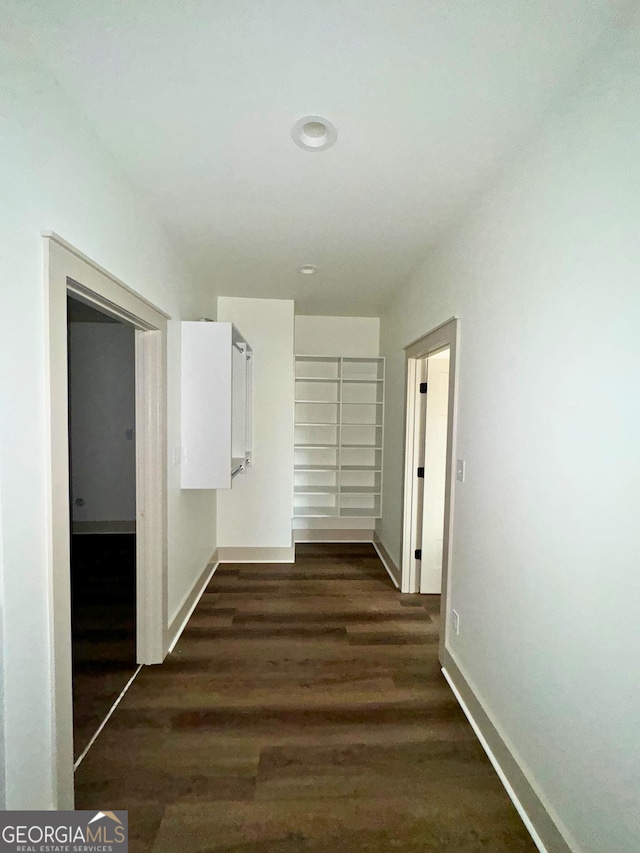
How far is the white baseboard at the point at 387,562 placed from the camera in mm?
3406

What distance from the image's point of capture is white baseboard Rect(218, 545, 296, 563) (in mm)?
3764

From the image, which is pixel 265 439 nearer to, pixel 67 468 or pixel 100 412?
pixel 67 468

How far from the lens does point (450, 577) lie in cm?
219

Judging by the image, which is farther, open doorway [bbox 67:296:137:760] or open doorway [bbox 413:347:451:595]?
open doorway [bbox 67:296:137:760]

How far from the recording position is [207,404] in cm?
257

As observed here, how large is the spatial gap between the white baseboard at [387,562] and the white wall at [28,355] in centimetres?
271

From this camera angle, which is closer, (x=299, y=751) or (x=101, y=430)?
(x=299, y=751)

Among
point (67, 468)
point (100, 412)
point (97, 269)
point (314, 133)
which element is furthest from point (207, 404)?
point (100, 412)

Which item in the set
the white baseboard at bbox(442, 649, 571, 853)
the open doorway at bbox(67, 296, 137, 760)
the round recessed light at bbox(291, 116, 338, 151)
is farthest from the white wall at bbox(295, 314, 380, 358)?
the white baseboard at bbox(442, 649, 571, 853)

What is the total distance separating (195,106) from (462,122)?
3.18 feet

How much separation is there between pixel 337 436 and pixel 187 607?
227 cm

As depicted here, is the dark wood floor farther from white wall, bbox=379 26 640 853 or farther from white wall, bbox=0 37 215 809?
white wall, bbox=0 37 215 809

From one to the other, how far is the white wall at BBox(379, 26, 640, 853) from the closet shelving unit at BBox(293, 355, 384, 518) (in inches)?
93.9

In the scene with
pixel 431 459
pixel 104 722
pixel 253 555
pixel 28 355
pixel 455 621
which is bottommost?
pixel 104 722
